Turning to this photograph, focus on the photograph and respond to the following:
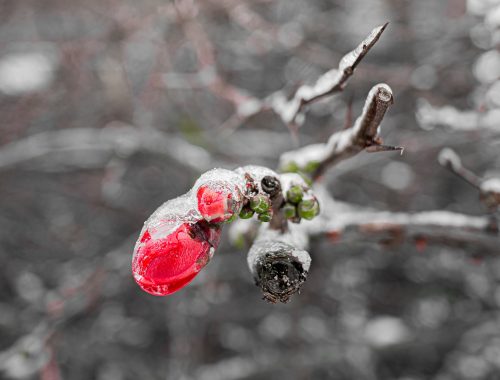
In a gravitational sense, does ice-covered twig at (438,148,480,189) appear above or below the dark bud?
above

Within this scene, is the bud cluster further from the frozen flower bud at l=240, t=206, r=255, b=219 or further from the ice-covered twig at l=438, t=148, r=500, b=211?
the ice-covered twig at l=438, t=148, r=500, b=211

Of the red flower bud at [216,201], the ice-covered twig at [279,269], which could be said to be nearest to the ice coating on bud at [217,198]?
the red flower bud at [216,201]


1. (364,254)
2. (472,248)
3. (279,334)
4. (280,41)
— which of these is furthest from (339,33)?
(472,248)

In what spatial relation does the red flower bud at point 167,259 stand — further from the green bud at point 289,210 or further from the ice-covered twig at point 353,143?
the ice-covered twig at point 353,143

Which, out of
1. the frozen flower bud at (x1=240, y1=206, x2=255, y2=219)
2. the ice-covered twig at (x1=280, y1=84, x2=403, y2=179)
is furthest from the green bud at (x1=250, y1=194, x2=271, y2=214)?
the ice-covered twig at (x1=280, y1=84, x2=403, y2=179)

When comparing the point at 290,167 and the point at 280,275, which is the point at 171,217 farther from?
the point at 290,167

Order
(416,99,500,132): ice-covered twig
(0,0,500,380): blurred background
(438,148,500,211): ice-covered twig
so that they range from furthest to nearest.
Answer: (0,0,500,380): blurred background → (416,99,500,132): ice-covered twig → (438,148,500,211): ice-covered twig
